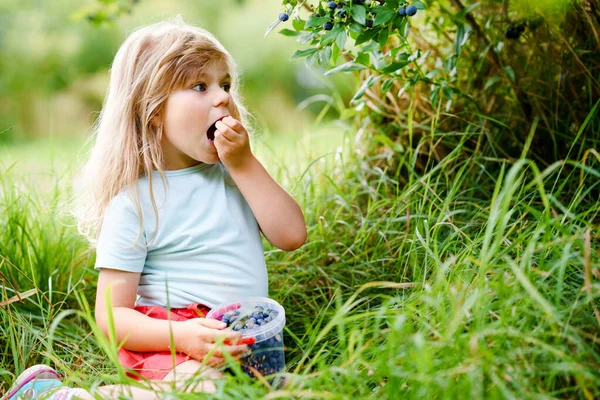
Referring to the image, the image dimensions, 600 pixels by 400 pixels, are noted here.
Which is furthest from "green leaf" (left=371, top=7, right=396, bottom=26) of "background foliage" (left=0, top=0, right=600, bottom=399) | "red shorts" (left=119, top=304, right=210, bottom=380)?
"red shorts" (left=119, top=304, right=210, bottom=380)

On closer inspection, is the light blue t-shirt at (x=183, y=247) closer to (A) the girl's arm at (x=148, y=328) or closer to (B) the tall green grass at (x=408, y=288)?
(A) the girl's arm at (x=148, y=328)

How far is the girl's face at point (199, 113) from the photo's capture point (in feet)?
4.83

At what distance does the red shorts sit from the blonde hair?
0.25m

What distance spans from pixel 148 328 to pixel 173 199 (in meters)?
0.33

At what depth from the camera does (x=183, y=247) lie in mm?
1479

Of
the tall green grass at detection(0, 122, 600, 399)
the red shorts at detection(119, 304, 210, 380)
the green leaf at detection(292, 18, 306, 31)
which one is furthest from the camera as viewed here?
the green leaf at detection(292, 18, 306, 31)

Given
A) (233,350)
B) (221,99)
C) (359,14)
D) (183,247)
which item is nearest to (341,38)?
(359,14)

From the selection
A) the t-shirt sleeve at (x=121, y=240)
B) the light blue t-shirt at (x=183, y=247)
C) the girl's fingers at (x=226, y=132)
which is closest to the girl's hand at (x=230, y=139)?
the girl's fingers at (x=226, y=132)

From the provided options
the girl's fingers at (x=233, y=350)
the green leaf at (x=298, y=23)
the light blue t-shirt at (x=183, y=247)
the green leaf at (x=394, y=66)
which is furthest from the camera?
the green leaf at (x=394, y=66)

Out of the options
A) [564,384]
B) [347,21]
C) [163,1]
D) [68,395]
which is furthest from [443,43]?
[163,1]

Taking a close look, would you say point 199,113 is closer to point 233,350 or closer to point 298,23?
point 298,23

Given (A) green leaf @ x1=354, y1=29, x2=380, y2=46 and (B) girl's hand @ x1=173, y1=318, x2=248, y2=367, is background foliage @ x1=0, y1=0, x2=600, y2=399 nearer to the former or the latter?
(A) green leaf @ x1=354, y1=29, x2=380, y2=46

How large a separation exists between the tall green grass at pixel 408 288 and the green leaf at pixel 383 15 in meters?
0.46

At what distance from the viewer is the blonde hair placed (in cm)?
149
